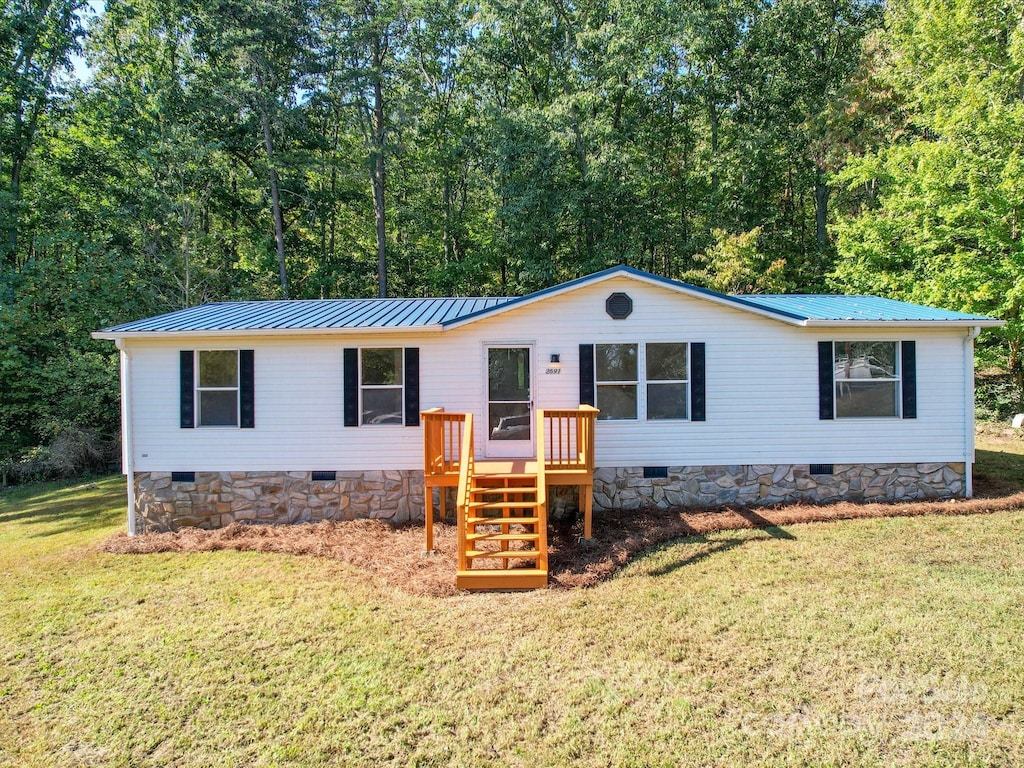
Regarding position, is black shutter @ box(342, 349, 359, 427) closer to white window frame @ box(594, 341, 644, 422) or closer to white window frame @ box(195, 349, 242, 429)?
white window frame @ box(195, 349, 242, 429)

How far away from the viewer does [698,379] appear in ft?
28.6

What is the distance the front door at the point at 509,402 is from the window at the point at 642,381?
Answer: 1177 millimetres

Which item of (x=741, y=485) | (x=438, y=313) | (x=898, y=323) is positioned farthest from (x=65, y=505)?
(x=898, y=323)

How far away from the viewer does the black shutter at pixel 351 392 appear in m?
8.79

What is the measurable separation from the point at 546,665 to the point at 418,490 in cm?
484

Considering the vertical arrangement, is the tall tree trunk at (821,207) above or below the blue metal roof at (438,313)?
above

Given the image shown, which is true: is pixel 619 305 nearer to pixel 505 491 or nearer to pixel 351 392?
pixel 505 491

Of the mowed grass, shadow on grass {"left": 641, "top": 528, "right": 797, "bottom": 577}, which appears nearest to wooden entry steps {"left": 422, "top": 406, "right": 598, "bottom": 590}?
the mowed grass

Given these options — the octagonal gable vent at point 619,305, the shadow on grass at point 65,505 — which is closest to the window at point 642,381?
the octagonal gable vent at point 619,305

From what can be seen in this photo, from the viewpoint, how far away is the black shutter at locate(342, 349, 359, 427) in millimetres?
8789

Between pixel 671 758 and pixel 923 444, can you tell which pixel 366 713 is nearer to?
pixel 671 758

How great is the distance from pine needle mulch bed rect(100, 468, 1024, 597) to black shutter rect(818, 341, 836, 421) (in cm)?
147

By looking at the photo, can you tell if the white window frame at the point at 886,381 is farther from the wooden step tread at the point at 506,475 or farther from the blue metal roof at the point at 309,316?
the blue metal roof at the point at 309,316

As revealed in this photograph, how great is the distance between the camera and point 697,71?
2086 centimetres
